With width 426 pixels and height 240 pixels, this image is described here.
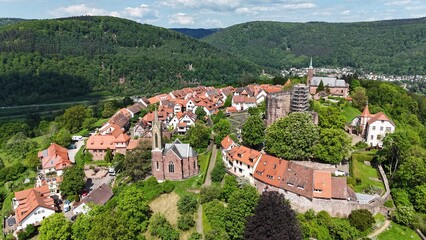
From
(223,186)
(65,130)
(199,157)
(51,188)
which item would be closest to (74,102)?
(65,130)

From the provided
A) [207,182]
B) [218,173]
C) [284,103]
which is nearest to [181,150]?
[207,182]

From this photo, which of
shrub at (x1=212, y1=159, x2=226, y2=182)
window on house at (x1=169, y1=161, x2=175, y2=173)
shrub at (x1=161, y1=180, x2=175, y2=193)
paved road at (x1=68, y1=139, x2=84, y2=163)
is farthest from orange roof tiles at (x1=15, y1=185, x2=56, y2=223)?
shrub at (x1=212, y1=159, x2=226, y2=182)

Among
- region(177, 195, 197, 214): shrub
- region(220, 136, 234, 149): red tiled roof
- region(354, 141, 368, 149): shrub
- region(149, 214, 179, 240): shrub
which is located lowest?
region(149, 214, 179, 240): shrub

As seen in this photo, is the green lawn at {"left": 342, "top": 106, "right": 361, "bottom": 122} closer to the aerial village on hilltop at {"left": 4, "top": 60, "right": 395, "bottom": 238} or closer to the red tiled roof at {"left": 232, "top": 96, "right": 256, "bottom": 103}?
the aerial village on hilltop at {"left": 4, "top": 60, "right": 395, "bottom": 238}

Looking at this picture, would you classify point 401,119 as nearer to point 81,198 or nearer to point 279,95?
point 279,95

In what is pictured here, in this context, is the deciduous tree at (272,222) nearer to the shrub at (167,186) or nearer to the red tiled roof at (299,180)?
the red tiled roof at (299,180)

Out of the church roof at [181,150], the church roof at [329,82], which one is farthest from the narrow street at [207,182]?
the church roof at [329,82]
